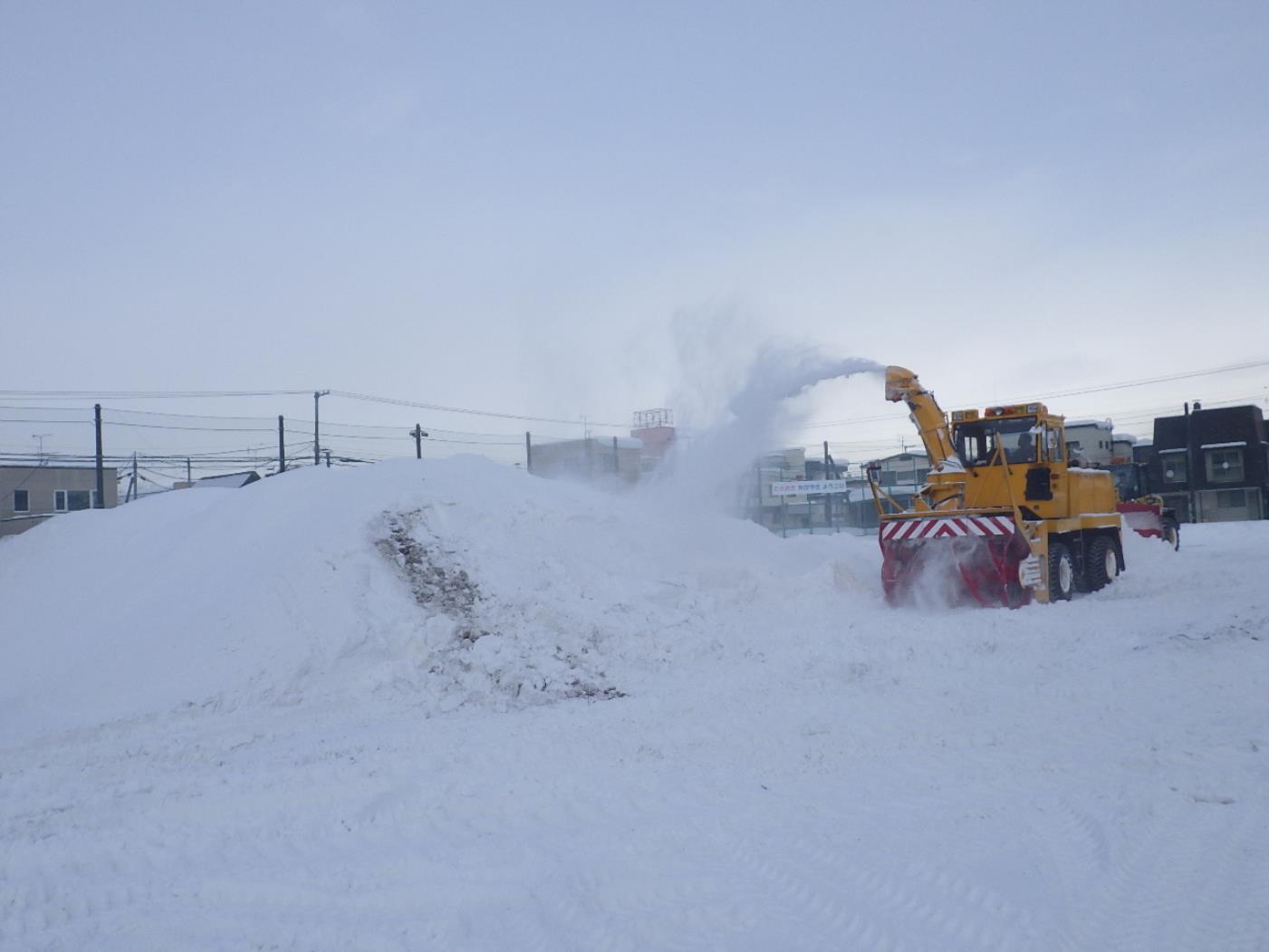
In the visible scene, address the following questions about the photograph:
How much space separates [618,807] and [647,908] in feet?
4.94

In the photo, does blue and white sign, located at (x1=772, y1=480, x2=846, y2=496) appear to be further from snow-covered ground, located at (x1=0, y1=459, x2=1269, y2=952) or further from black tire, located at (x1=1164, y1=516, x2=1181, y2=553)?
snow-covered ground, located at (x1=0, y1=459, x2=1269, y2=952)

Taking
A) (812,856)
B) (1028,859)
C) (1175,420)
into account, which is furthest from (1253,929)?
(1175,420)

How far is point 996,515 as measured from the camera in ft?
48.1

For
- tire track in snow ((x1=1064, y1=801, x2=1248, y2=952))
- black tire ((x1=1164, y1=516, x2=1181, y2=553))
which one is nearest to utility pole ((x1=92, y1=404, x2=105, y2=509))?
tire track in snow ((x1=1064, y1=801, x2=1248, y2=952))

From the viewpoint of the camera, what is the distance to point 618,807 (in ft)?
19.8

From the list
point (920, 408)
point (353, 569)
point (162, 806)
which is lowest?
point (162, 806)

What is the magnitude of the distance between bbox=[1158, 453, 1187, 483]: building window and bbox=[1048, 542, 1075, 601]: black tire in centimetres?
4477

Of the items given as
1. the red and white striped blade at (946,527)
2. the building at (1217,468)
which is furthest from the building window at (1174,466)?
the red and white striped blade at (946,527)

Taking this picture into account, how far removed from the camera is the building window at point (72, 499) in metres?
30.5

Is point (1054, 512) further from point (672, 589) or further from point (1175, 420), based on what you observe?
point (1175, 420)

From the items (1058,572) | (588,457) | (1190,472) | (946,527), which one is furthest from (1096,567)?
(1190,472)

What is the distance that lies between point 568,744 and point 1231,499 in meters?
55.6

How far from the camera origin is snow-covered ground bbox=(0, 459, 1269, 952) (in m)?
4.57

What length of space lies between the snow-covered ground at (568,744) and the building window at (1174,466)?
43.7m
